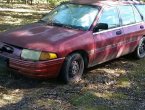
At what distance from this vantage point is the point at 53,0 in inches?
768

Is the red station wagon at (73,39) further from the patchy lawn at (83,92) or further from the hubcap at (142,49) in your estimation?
the patchy lawn at (83,92)

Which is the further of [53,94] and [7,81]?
[7,81]

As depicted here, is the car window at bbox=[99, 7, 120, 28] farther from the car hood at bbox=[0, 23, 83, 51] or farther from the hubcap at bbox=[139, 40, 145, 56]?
the hubcap at bbox=[139, 40, 145, 56]

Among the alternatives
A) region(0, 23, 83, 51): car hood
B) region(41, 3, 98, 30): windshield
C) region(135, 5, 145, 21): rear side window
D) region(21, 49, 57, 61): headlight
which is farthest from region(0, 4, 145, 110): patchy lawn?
region(135, 5, 145, 21): rear side window

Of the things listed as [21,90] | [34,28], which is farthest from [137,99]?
[34,28]

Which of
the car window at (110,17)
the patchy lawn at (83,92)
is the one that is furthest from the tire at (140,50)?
the car window at (110,17)

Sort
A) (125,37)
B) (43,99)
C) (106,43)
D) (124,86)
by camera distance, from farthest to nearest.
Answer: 1. (125,37)
2. (106,43)
3. (124,86)
4. (43,99)

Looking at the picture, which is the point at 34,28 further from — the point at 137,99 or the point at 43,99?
the point at 137,99

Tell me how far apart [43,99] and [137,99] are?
5.67ft

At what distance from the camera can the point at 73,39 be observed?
6.50 meters

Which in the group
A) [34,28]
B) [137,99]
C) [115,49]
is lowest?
[137,99]

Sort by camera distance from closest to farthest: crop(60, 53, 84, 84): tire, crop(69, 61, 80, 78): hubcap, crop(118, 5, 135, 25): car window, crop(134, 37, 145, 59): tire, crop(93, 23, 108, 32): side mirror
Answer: crop(60, 53, 84, 84): tire → crop(69, 61, 80, 78): hubcap → crop(93, 23, 108, 32): side mirror → crop(118, 5, 135, 25): car window → crop(134, 37, 145, 59): tire

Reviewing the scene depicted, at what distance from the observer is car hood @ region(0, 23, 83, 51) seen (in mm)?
6160

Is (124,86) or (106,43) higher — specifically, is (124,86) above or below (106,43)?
below
